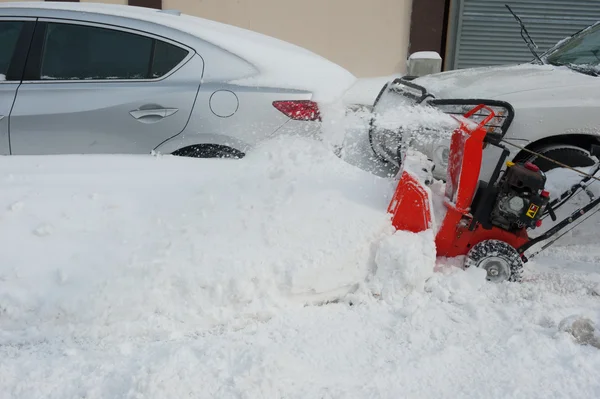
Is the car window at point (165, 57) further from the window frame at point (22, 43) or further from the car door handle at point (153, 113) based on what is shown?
the window frame at point (22, 43)

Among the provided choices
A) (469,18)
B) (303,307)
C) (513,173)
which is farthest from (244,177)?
(469,18)

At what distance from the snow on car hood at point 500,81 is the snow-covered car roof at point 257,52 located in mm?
750

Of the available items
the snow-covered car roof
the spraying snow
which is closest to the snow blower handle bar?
the spraying snow

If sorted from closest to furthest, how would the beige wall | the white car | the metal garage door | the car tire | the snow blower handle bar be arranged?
the snow blower handle bar, the white car, the car tire, the beige wall, the metal garage door

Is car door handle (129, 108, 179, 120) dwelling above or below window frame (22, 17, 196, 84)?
below

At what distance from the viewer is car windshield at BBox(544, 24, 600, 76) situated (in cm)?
428

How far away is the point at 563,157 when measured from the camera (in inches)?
150

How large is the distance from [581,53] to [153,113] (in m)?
3.38

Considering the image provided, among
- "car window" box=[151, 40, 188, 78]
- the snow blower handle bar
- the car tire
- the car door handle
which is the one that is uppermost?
"car window" box=[151, 40, 188, 78]

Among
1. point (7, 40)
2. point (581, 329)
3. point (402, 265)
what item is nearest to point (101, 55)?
point (7, 40)

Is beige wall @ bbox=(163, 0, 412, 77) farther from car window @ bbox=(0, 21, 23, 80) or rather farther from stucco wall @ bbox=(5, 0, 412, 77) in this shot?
car window @ bbox=(0, 21, 23, 80)

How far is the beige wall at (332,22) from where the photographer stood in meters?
9.45

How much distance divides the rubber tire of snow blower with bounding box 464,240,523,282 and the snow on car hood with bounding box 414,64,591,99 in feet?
3.98

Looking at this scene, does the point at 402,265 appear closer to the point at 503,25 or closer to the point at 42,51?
the point at 42,51
